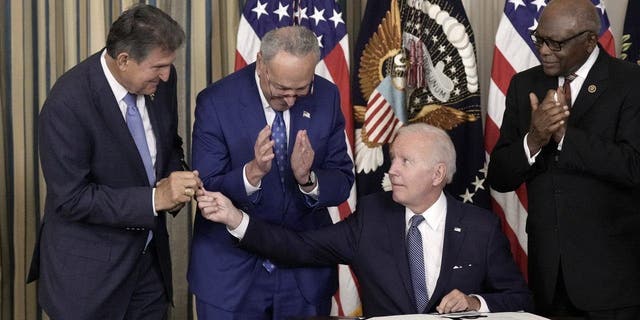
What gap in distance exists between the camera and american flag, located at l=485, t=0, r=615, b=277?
505cm

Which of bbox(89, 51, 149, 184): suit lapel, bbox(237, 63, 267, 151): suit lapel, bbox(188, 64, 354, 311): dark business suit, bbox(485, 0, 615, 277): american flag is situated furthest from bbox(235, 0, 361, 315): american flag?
bbox(89, 51, 149, 184): suit lapel

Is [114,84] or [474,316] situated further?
[114,84]

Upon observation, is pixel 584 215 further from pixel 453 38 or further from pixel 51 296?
pixel 51 296

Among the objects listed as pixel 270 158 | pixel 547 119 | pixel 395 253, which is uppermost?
pixel 547 119

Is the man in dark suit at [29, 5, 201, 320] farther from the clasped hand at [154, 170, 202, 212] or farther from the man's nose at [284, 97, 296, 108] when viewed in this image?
the man's nose at [284, 97, 296, 108]

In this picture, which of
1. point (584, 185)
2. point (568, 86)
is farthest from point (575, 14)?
point (584, 185)

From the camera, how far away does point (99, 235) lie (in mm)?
3398

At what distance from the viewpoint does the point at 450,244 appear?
3.40 m

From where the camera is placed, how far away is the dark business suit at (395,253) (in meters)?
3.35

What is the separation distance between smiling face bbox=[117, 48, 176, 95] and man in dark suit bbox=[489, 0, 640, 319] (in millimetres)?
1409

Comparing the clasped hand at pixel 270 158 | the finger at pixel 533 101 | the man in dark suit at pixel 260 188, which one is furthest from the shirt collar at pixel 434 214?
the finger at pixel 533 101

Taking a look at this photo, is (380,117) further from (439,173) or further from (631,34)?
(439,173)

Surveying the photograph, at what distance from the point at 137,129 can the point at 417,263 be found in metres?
1.11

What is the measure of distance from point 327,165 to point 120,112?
0.81m
